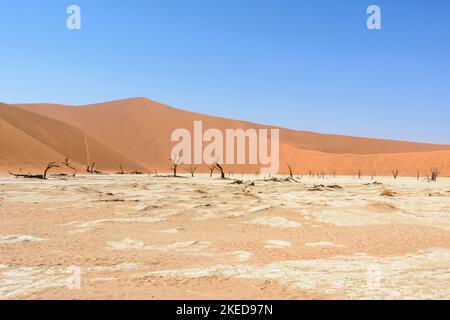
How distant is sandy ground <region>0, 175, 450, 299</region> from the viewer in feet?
18.8

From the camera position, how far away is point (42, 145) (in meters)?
58.6

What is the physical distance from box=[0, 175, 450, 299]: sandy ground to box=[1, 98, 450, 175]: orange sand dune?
2245 inches

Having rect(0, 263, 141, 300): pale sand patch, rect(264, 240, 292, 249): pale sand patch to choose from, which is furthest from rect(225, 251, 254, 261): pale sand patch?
rect(0, 263, 141, 300): pale sand patch

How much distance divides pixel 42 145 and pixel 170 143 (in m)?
54.2

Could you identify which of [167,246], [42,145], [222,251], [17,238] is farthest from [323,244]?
[42,145]

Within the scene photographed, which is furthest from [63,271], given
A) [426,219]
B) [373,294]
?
[426,219]

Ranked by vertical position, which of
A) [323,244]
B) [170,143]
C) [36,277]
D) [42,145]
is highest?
[170,143]

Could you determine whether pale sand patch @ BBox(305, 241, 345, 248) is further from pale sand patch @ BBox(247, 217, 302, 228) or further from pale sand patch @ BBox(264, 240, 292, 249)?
pale sand patch @ BBox(247, 217, 302, 228)

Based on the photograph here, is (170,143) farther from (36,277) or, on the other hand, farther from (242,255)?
(36,277)

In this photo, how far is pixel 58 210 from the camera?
1483 centimetres

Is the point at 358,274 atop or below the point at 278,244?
atop

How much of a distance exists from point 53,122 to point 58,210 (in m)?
68.2

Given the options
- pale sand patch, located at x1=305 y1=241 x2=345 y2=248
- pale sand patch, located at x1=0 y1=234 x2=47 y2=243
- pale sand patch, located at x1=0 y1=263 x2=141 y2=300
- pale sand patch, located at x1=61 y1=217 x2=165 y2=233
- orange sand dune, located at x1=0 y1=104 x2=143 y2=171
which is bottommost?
pale sand patch, located at x1=305 y1=241 x2=345 y2=248
